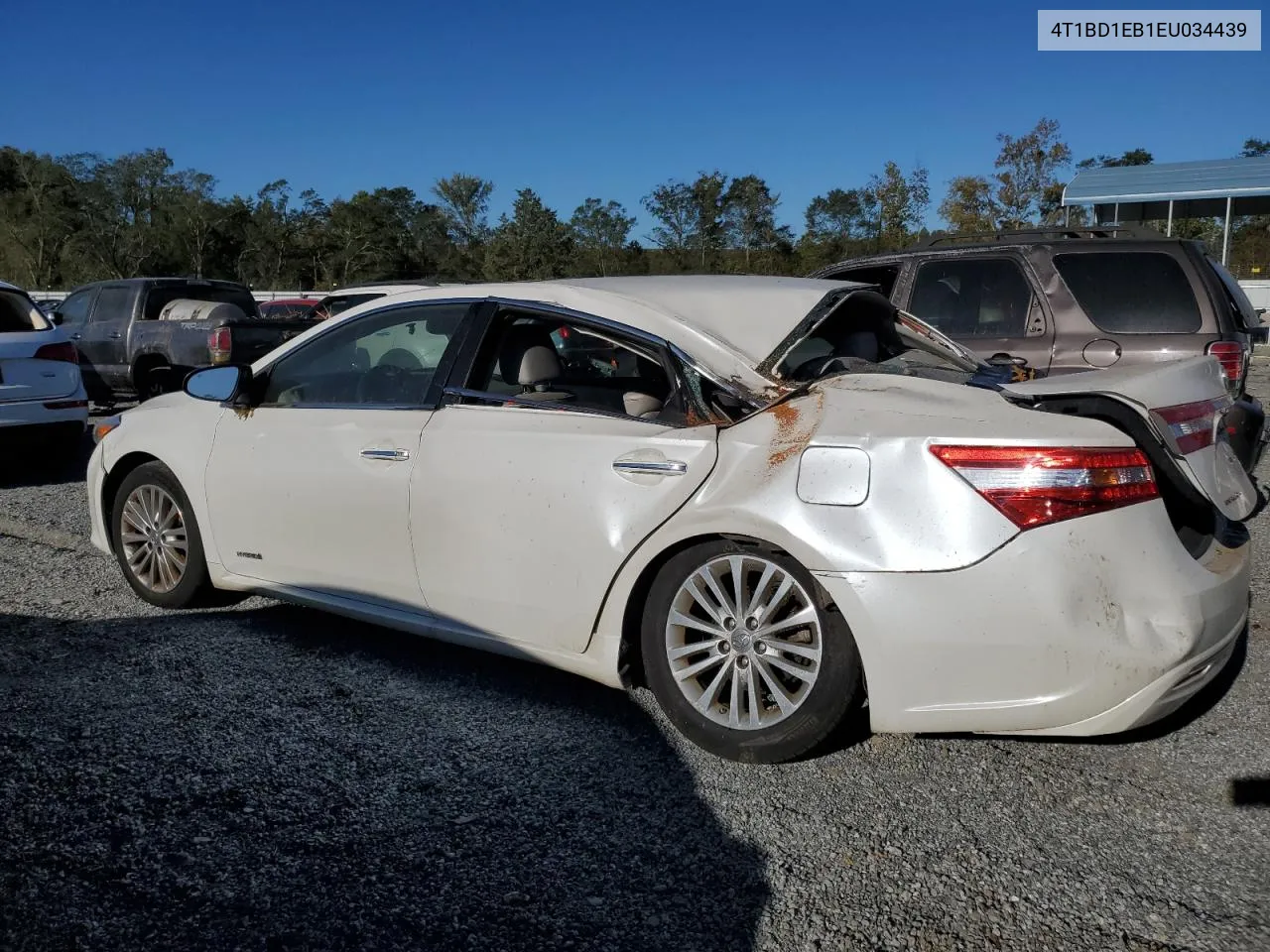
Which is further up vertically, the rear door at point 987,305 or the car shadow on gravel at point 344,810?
the rear door at point 987,305

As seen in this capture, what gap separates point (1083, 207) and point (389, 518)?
35.0 meters

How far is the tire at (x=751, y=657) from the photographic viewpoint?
3109 mm

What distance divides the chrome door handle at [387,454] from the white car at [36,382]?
5.99 metres

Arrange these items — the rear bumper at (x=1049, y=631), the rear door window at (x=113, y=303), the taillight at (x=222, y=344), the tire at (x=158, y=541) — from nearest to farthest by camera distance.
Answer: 1. the rear bumper at (x=1049, y=631)
2. the tire at (x=158, y=541)
3. the taillight at (x=222, y=344)
4. the rear door window at (x=113, y=303)

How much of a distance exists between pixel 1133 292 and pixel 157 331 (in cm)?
1150

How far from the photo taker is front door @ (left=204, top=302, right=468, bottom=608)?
400cm

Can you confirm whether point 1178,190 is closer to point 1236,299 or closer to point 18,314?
point 1236,299

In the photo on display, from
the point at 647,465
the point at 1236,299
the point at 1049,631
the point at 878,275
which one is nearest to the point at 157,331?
the point at 878,275

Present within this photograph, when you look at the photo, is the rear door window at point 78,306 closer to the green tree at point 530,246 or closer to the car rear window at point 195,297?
the car rear window at point 195,297

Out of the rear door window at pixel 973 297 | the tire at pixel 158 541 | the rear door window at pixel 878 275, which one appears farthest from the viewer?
the rear door window at pixel 878 275

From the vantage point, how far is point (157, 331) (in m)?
13.4

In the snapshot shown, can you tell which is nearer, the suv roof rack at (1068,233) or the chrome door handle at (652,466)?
the chrome door handle at (652,466)

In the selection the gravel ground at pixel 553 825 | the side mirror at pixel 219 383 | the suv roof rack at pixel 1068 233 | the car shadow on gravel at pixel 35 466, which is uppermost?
the suv roof rack at pixel 1068 233

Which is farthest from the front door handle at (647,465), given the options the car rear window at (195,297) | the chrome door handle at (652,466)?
the car rear window at (195,297)
